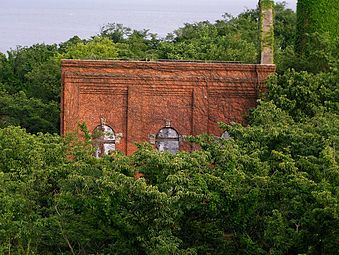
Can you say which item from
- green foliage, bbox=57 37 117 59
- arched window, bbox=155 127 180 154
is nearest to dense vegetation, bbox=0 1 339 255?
arched window, bbox=155 127 180 154

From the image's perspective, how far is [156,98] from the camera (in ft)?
81.5

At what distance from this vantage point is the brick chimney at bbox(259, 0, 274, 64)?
2584 centimetres

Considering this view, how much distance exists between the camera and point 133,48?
4644cm

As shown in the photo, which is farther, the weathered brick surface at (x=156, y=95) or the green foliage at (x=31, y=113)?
the green foliage at (x=31, y=113)

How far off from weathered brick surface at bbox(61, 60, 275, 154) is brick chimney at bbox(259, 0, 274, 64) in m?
1.22

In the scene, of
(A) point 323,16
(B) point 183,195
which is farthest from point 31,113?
(B) point 183,195

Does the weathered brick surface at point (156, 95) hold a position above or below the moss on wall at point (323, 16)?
below

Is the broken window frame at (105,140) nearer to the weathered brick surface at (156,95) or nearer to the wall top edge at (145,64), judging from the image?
the weathered brick surface at (156,95)

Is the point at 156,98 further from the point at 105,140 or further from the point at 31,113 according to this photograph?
the point at 31,113

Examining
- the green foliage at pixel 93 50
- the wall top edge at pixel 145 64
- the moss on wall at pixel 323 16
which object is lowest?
the wall top edge at pixel 145 64

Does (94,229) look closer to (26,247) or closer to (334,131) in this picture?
(26,247)

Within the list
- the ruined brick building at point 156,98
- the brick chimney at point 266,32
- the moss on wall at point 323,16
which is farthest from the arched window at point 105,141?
the moss on wall at point 323,16

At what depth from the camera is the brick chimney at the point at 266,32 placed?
2584 cm

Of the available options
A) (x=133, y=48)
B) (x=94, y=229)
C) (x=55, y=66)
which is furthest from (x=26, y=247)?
(x=133, y=48)
